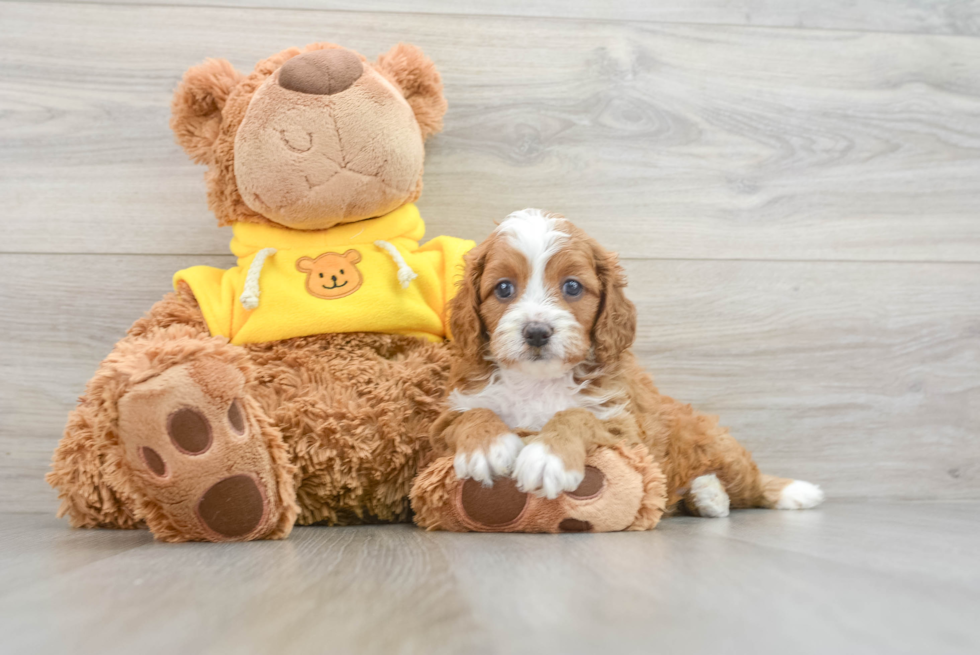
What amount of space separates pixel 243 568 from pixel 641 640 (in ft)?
1.69

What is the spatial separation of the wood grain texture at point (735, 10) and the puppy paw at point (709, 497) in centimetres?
116

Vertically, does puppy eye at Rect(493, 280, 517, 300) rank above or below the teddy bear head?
below

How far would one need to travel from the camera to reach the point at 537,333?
3.91 feet

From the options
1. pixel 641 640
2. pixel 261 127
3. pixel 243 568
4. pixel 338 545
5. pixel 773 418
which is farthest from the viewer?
pixel 773 418

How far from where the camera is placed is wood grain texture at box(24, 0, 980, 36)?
1813mm

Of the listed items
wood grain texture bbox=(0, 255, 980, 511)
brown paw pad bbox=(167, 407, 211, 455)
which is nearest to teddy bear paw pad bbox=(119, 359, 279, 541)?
brown paw pad bbox=(167, 407, 211, 455)

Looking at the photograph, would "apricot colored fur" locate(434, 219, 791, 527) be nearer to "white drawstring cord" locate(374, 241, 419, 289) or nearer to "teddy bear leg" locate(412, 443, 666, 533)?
"teddy bear leg" locate(412, 443, 666, 533)

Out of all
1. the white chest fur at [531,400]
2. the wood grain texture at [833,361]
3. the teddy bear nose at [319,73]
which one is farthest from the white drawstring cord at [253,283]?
the wood grain texture at [833,361]

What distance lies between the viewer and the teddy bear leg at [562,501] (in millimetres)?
1140

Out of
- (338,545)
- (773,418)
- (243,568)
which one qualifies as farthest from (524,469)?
(773,418)

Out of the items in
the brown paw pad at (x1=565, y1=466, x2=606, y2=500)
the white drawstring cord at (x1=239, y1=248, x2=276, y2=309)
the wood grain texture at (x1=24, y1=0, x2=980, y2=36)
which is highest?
the wood grain texture at (x1=24, y1=0, x2=980, y2=36)

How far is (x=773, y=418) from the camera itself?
189 cm

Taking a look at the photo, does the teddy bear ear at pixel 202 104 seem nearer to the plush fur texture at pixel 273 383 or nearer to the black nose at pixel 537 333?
the plush fur texture at pixel 273 383

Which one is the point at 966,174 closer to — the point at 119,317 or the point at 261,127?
the point at 261,127
